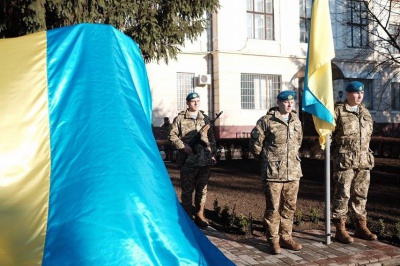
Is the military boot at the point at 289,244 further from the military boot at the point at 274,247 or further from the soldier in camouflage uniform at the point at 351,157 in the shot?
the soldier in camouflage uniform at the point at 351,157

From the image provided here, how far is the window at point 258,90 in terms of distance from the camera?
2303cm

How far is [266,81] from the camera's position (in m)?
23.6

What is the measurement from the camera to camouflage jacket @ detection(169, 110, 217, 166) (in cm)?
673

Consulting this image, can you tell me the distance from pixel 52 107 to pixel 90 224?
126 centimetres

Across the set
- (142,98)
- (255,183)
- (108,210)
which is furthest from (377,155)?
(108,210)

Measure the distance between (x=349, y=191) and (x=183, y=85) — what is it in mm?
16675

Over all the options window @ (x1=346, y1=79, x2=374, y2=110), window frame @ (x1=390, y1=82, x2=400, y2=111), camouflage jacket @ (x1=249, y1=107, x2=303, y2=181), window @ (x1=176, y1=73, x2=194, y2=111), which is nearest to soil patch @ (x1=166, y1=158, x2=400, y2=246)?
camouflage jacket @ (x1=249, y1=107, x2=303, y2=181)

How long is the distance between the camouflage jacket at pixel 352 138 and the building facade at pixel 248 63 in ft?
50.5

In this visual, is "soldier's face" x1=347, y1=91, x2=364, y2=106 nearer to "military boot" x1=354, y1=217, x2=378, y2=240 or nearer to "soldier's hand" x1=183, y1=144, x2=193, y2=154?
"military boot" x1=354, y1=217, x2=378, y2=240

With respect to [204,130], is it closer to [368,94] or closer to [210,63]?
[210,63]

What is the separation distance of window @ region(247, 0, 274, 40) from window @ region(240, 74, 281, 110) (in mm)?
2121

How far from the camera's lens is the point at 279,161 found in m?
5.37

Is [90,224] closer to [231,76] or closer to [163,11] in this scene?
[163,11]

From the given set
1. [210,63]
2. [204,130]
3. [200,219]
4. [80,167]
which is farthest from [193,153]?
[210,63]
